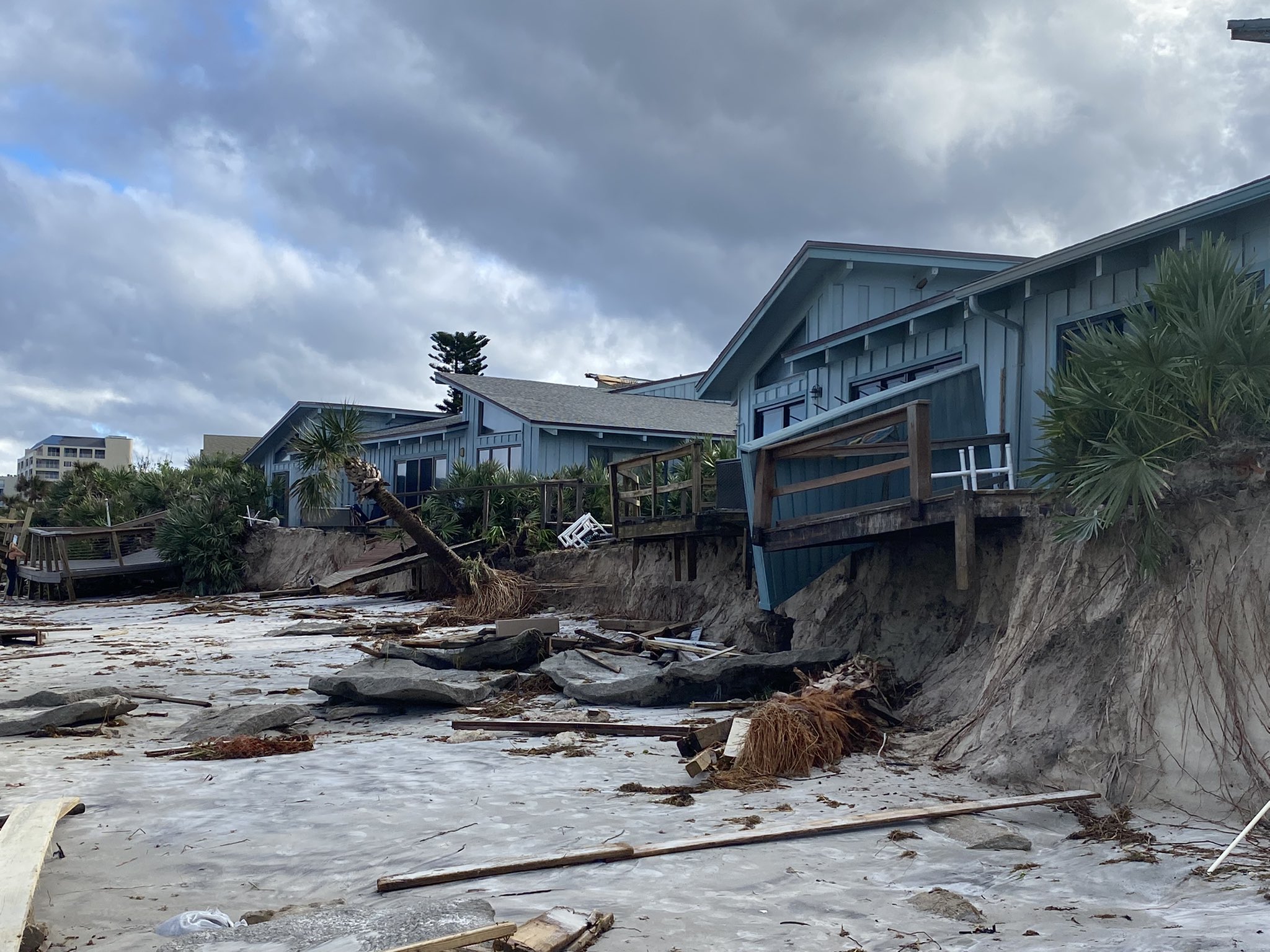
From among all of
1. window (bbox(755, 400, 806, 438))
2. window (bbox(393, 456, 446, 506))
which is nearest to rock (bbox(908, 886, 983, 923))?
window (bbox(755, 400, 806, 438))

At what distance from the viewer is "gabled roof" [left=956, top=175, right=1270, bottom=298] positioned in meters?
10.1

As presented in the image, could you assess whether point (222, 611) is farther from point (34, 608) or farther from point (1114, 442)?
point (1114, 442)

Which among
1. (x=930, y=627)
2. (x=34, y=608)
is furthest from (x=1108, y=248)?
(x=34, y=608)

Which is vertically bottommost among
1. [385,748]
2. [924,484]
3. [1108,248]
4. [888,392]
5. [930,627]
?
[385,748]

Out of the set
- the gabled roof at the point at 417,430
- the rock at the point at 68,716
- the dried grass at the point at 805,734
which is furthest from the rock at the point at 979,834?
the gabled roof at the point at 417,430

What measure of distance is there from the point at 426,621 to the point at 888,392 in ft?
35.8

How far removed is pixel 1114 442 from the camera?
24.2 feet

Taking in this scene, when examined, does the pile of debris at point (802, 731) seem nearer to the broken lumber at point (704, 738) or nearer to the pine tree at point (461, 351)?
the broken lumber at point (704, 738)

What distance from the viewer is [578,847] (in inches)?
249

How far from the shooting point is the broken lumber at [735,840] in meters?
→ 5.70

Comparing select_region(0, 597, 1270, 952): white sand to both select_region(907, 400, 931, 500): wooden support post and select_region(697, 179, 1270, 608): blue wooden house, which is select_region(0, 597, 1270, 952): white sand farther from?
select_region(697, 179, 1270, 608): blue wooden house

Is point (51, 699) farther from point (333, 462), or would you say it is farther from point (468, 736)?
point (333, 462)

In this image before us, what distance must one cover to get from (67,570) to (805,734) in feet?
96.8

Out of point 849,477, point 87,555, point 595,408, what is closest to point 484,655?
point 849,477
